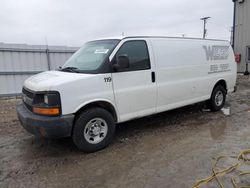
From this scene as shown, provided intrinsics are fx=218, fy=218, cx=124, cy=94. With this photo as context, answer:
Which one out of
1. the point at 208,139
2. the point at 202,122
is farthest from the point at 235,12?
the point at 208,139

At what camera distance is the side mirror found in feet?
12.8

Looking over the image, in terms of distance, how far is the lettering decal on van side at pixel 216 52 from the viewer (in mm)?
5839

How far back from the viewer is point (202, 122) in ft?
18.2

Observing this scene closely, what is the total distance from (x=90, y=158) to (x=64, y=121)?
817mm

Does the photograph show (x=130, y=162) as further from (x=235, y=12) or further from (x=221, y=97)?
(x=235, y=12)

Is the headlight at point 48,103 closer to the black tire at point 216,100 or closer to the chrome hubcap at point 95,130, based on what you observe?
the chrome hubcap at point 95,130

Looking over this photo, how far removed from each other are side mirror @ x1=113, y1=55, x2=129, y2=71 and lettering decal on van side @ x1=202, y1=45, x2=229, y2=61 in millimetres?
2795

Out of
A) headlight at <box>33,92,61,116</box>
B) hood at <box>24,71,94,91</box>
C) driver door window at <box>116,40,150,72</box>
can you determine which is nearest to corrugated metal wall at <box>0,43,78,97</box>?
hood at <box>24,71,94,91</box>

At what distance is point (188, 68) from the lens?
17.4ft

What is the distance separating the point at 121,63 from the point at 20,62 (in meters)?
6.91

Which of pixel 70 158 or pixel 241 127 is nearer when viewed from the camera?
pixel 70 158

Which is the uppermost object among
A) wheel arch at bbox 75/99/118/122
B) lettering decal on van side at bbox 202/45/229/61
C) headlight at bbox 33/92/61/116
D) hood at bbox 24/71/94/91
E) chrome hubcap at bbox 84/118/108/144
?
lettering decal on van side at bbox 202/45/229/61

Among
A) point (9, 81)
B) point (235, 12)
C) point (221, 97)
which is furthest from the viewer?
point (235, 12)

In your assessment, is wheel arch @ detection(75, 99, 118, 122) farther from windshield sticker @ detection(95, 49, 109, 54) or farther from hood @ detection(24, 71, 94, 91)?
windshield sticker @ detection(95, 49, 109, 54)
